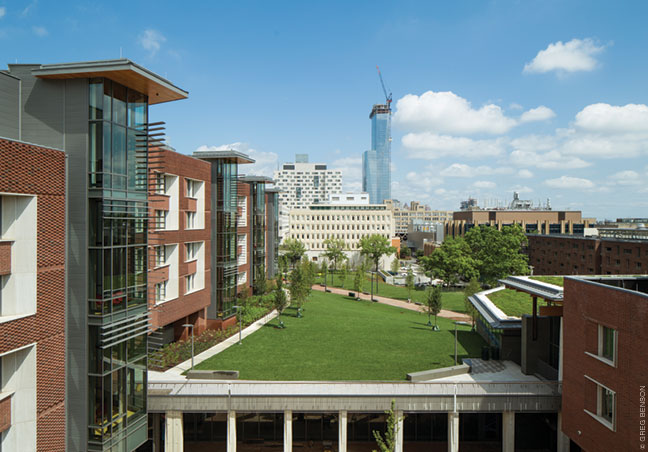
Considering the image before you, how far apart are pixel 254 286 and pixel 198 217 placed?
16206 millimetres

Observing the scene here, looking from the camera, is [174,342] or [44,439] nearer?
[44,439]

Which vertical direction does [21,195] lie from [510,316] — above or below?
above

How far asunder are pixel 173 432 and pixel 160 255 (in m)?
10.6

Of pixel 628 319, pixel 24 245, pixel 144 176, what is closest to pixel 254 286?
Answer: pixel 144 176

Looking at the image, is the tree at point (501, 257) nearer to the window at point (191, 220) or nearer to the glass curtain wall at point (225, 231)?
the glass curtain wall at point (225, 231)

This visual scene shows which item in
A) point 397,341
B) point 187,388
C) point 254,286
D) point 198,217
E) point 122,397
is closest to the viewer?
point 122,397

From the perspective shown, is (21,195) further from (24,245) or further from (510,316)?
(510,316)

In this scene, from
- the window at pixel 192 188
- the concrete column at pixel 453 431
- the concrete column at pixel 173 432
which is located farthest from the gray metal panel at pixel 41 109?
the concrete column at pixel 453 431

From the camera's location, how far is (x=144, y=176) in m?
18.6

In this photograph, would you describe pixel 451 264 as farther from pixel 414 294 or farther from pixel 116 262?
pixel 116 262

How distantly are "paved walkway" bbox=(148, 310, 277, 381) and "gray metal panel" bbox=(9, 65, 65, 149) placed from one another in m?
14.4

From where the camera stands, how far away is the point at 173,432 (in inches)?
845

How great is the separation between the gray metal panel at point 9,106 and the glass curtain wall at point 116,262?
2.66 m

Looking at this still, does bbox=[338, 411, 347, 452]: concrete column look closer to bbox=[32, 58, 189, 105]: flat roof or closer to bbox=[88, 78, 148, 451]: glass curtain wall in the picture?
bbox=[88, 78, 148, 451]: glass curtain wall
